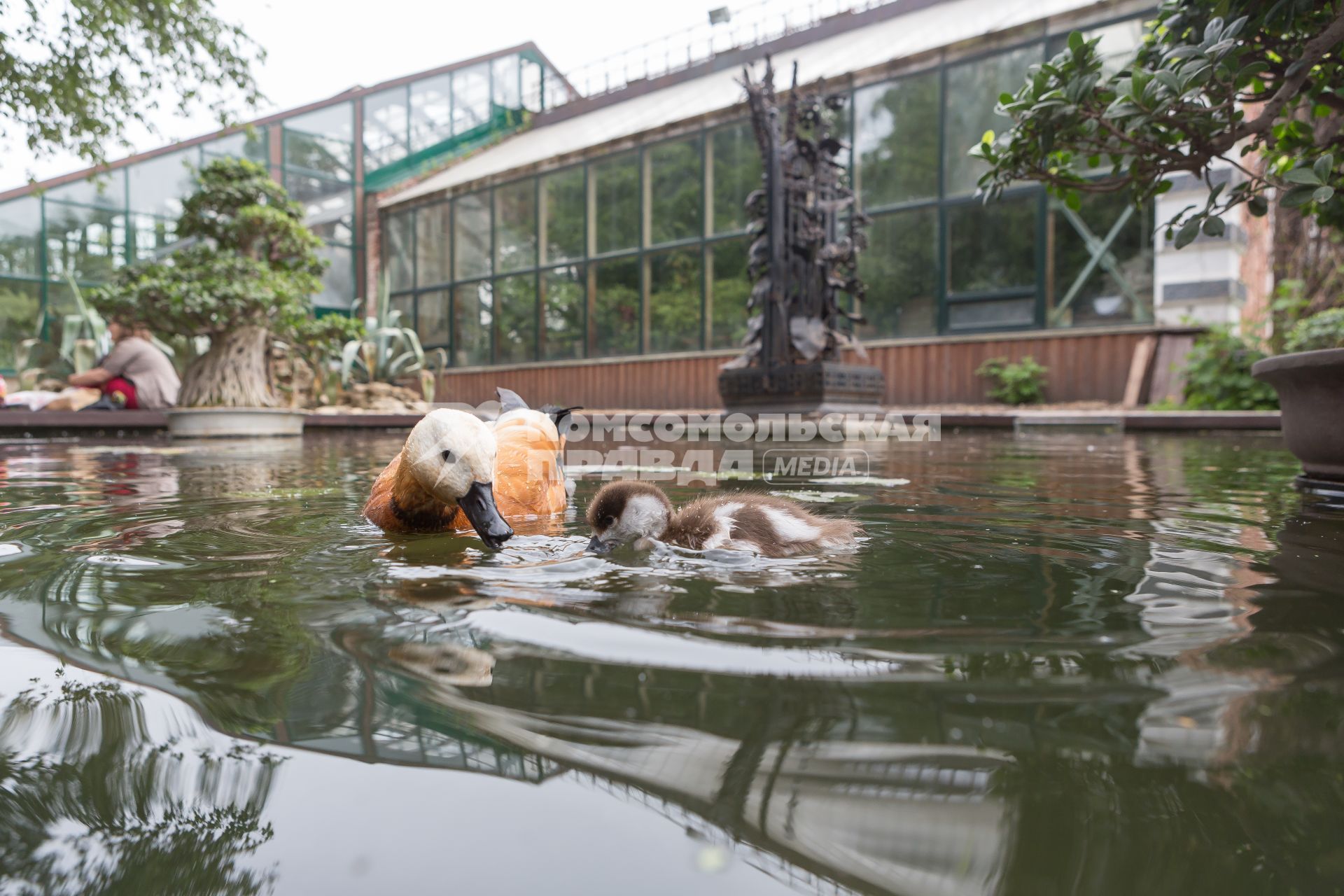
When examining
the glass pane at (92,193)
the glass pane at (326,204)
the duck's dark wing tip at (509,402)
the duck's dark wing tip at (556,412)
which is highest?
the glass pane at (326,204)

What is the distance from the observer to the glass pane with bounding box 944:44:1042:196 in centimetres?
1367

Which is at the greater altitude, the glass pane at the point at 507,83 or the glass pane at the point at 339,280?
the glass pane at the point at 507,83

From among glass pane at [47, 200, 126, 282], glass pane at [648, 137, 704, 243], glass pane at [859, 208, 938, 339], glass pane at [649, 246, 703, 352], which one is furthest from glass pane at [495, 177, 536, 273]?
glass pane at [859, 208, 938, 339]

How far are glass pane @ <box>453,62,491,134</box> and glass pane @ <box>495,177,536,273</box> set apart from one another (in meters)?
3.90

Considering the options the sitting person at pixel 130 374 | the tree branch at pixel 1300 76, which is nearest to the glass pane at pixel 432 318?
the sitting person at pixel 130 374

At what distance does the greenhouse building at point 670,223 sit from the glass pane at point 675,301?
68 millimetres

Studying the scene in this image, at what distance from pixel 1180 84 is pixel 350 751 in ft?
8.63

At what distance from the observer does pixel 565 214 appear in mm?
19766

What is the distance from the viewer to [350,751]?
975mm

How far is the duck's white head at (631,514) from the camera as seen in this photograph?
2383 millimetres

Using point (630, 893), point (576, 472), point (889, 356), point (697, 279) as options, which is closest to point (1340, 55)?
point (630, 893)

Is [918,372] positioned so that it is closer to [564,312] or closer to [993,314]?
[993,314]

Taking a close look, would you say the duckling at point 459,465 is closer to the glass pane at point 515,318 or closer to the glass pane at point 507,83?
the glass pane at point 515,318

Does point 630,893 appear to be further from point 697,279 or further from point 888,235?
point 697,279
